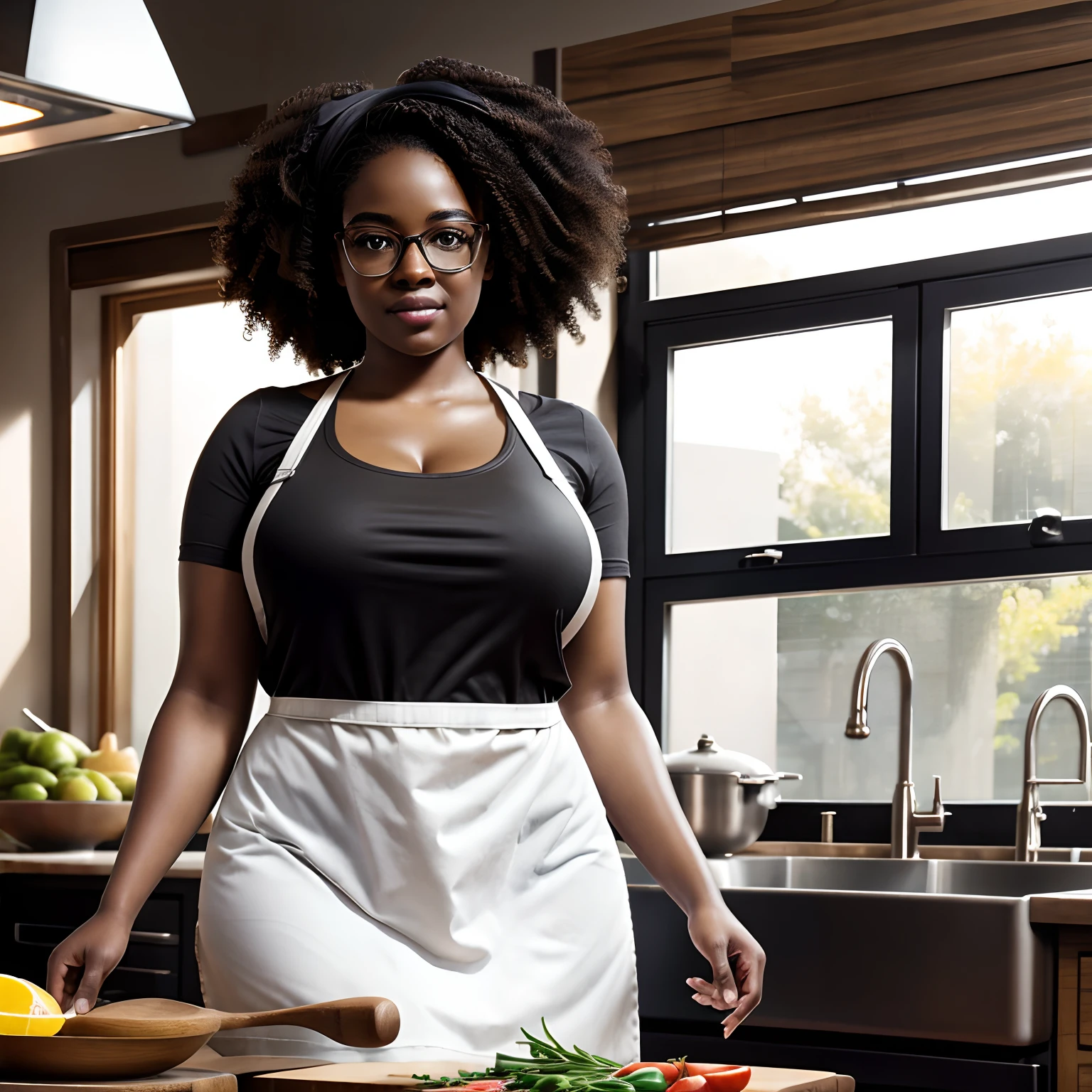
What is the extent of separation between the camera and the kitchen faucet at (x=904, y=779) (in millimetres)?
2119

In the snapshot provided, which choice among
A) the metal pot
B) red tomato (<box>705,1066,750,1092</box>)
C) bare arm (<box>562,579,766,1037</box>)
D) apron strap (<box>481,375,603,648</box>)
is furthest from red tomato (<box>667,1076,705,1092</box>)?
the metal pot

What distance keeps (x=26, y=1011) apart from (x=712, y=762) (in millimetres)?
1431

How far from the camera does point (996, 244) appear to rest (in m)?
2.40

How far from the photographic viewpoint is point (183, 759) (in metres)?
1.13

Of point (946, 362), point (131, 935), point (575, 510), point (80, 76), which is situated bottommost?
point (131, 935)

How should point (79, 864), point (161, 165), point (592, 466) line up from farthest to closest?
point (161, 165) → point (79, 864) → point (592, 466)

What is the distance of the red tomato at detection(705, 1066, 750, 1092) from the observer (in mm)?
753

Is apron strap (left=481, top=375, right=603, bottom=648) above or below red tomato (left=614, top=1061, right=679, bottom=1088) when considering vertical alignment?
above

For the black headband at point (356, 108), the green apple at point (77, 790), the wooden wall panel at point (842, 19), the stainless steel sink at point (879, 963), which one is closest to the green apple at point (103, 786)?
the green apple at point (77, 790)

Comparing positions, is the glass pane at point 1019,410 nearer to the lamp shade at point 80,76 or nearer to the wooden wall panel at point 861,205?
the wooden wall panel at point 861,205

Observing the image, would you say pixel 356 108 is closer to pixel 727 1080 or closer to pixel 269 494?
pixel 269 494

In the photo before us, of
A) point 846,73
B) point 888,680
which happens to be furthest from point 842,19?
point 888,680

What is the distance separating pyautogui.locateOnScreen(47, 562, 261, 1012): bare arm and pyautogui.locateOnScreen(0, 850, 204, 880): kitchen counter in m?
1.10

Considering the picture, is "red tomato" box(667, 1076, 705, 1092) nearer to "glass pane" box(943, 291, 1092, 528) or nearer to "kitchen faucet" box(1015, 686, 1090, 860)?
"kitchen faucet" box(1015, 686, 1090, 860)
